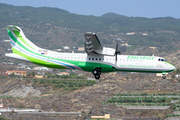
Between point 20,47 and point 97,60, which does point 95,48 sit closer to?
point 97,60

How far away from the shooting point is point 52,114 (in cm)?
11625

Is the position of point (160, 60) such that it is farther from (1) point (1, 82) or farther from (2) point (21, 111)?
(1) point (1, 82)

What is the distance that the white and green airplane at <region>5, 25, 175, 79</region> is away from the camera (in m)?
44.5

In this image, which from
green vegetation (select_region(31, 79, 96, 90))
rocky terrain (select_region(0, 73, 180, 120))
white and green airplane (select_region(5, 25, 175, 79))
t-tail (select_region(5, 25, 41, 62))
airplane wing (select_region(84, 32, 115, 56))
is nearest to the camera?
airplane wing (select_region(84, 32, 115, 56))

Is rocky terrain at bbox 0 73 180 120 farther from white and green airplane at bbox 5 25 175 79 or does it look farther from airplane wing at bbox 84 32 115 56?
airplane wing at bbox 84 32 115 56

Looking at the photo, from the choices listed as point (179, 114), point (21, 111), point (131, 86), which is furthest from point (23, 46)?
point (131, 86)

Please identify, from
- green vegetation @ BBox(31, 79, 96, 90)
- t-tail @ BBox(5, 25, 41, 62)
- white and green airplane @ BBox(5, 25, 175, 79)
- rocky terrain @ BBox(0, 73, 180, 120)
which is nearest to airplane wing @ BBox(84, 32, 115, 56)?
white and green airplane @ BBox(5, 25, 175, 79)

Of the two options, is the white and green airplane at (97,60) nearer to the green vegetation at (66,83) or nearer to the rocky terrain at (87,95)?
the rocky terrain at (87,95)

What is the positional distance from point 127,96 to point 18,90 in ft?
213

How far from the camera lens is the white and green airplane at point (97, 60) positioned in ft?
146

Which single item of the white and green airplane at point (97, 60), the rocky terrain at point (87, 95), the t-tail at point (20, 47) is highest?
the t-tail at point (20, 47)

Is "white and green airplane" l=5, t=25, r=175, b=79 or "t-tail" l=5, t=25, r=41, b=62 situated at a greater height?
"t-tail" l=5, t=25, r=41, b=62

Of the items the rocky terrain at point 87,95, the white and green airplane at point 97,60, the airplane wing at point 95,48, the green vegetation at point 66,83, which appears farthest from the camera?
the green vegetation at point 66,83

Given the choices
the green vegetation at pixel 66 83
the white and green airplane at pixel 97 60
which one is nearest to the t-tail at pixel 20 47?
the white and green airplane at pixel 97 60
